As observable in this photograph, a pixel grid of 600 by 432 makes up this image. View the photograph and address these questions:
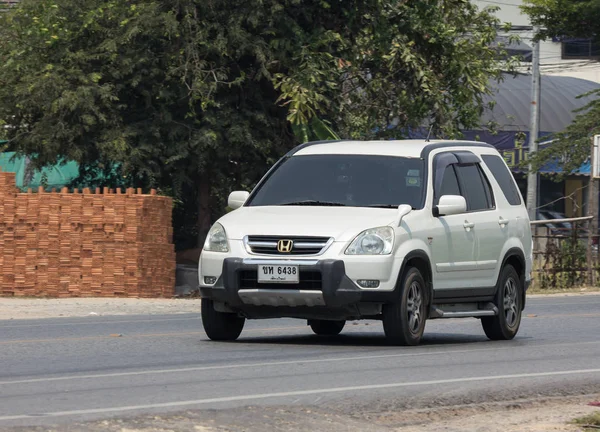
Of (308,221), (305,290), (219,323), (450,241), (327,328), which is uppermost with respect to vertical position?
(308,221)

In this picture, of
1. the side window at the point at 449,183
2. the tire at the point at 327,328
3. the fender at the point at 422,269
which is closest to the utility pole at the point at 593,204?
the tire at the point at 327,328

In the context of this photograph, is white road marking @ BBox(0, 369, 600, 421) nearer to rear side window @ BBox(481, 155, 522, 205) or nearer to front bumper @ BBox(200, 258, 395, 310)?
front bumper @ BBox(200, 258, 395, 310)

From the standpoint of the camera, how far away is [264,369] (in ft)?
34.9

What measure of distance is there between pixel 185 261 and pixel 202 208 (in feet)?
3.84

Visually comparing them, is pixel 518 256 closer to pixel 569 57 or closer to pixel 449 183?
pixel 449 183

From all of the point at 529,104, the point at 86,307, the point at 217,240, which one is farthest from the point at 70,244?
the point at 529,104

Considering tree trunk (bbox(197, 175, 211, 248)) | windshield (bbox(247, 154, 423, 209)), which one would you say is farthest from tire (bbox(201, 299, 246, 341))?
tree trunk (bbox(197, 175, 211, 248))

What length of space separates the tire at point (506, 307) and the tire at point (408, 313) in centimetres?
144

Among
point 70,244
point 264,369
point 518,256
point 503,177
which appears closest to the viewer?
point 264,369

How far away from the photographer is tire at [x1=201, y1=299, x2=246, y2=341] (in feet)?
42.5

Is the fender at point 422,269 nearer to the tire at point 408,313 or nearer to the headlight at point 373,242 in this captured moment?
the tire at point 408,313

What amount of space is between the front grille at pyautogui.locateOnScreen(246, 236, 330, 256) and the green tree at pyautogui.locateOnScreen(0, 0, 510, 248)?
538 inches

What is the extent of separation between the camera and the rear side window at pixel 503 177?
14.8 m

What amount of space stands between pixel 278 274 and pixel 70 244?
11.6 m
